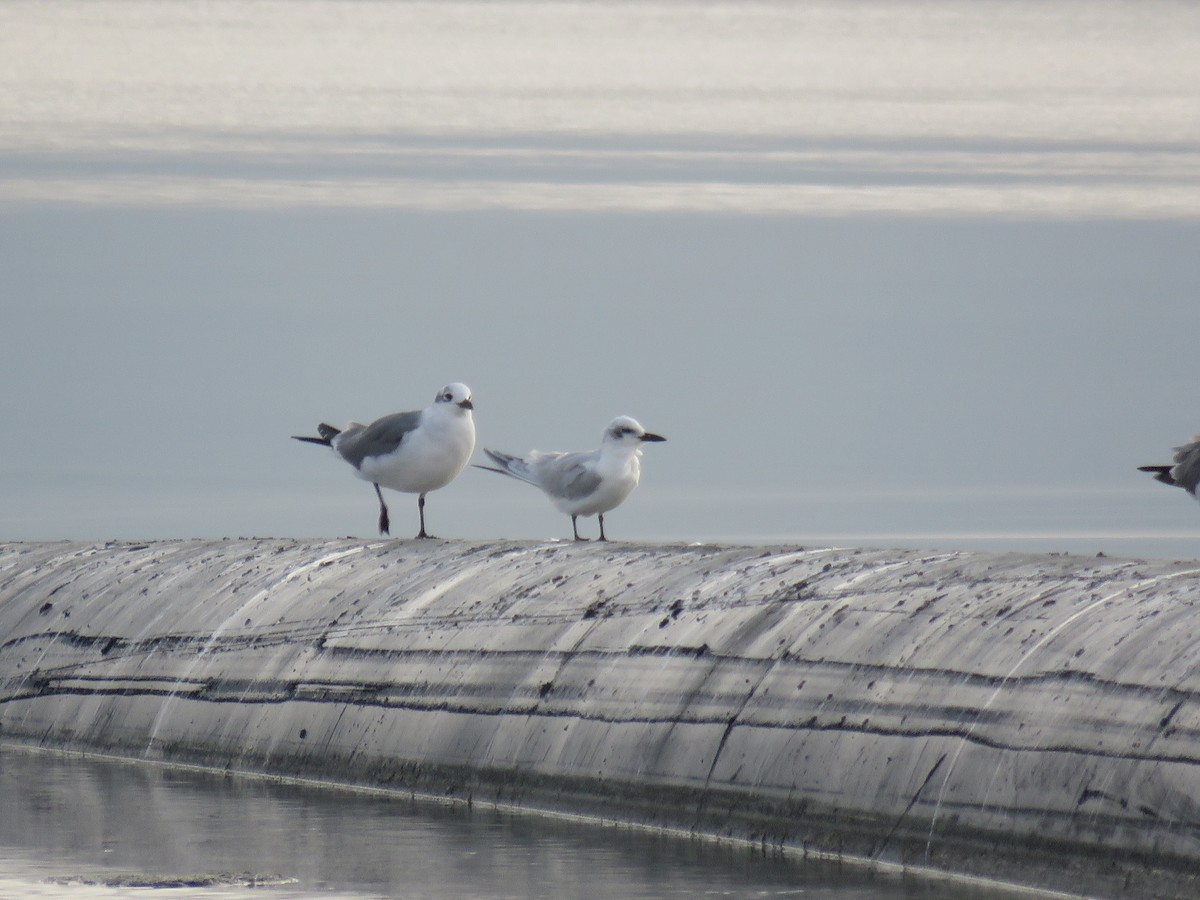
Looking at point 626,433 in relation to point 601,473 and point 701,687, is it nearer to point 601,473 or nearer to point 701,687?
point 601,473

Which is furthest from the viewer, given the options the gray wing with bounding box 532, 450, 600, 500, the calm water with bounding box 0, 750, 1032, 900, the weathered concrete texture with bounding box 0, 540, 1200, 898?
the gray wing with bounding box 532, 450, 600, 500

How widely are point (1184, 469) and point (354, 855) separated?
852 centimetres

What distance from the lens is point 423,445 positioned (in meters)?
17.0

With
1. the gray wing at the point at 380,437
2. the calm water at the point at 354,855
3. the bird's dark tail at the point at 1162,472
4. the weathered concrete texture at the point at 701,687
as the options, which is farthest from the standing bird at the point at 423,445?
the bird's dark tail at the point at 1162,472

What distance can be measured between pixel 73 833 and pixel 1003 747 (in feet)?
17.8

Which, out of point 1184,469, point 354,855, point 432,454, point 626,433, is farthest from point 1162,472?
point 354,855

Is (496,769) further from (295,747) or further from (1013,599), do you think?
(1013,599)

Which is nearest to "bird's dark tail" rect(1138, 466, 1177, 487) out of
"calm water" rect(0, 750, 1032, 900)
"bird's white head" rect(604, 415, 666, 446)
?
"bird's white head" rect(604, 415, 666, 446)

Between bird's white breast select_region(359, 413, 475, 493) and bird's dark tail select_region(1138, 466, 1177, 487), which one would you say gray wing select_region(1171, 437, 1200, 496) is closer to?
bird's dark tail select_region(1138, 466, 1177, 487)

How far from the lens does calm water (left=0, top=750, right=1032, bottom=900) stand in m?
10.0

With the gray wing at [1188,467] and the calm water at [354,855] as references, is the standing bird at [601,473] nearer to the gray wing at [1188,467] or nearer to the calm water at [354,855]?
the gray wing at [1188,467]

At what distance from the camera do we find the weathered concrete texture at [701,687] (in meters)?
9.70

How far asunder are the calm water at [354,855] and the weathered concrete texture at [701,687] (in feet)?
1.13

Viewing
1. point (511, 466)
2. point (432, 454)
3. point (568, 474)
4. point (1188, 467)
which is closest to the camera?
point (1188, 467)
